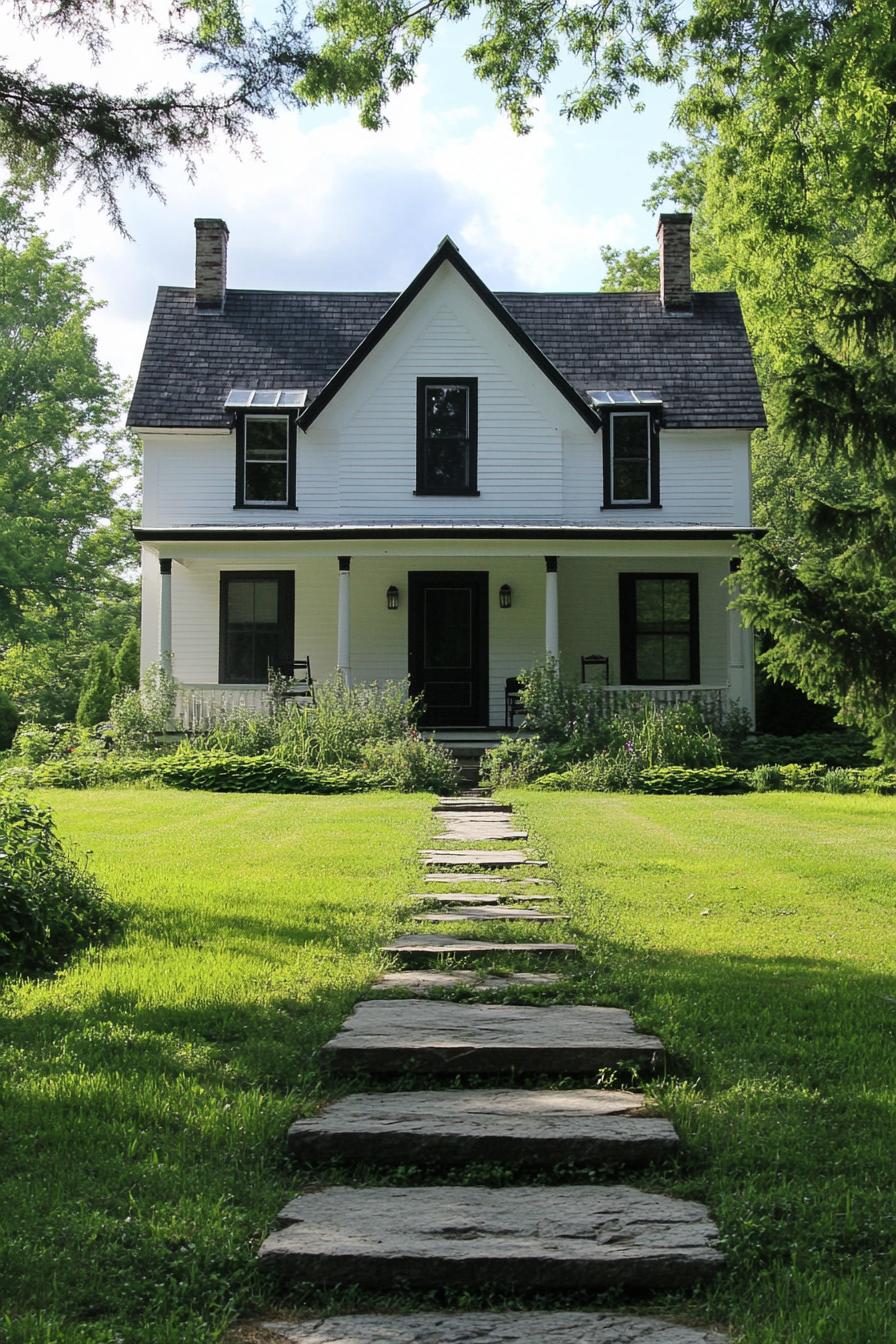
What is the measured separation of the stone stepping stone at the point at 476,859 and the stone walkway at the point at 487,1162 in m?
3.05

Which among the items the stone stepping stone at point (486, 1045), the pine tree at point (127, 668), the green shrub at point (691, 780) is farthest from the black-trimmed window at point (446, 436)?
the stone stepping stone at point (486, 1045)

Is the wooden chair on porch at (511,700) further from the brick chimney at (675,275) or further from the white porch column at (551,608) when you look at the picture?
the brick chimney at (675,275)

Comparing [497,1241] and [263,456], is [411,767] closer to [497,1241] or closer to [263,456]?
[263,456]

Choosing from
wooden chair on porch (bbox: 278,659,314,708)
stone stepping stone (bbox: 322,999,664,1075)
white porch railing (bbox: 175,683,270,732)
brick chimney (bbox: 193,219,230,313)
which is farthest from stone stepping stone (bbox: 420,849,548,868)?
brick chimney (bbox: 193,219,230,313)

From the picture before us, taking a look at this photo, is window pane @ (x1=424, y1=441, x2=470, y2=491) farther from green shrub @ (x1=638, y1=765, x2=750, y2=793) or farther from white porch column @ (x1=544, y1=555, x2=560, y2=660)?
green shrub @ (x1=638, y1=765, x2=750, y2=793)

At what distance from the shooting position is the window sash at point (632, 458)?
67.4ft

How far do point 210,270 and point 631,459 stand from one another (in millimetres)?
8317

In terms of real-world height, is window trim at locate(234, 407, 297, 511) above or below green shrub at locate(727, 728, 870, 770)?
above

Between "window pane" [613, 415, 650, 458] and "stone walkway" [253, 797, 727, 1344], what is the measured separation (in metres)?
16.2

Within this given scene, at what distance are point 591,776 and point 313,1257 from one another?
480 inches

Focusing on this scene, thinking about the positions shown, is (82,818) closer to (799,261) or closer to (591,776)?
(591,776)

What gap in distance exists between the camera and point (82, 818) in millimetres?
11461

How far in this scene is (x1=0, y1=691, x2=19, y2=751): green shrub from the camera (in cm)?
2452

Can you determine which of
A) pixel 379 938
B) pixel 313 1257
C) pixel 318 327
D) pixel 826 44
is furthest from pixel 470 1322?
pixel 318 327
